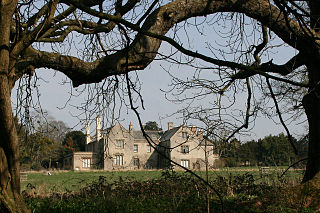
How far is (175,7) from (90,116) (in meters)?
2.03

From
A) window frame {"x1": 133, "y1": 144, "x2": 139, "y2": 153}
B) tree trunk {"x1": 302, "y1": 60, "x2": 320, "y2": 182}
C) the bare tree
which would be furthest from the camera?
window frame {"x1": 133, "y1": 144, "x2": 139, "y2": 153}

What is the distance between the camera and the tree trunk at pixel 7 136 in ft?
12.3

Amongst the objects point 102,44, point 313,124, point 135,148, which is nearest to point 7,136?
point 102,44

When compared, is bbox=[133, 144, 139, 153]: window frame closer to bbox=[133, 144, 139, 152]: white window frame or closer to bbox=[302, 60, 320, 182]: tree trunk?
bbox=[133, 144, 139, 152]: white window frame

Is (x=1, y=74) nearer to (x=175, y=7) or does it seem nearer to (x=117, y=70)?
(x=117, y=70)

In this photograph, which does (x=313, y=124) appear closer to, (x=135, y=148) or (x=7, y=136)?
(x=7, y=136)

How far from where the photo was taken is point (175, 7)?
5.22 metres

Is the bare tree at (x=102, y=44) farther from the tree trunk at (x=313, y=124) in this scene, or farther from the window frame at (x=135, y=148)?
the window frame at (x=135, y=148)

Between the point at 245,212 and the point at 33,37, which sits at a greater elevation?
the point at 33,37

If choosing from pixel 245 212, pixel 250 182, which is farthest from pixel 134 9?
pixel 250 182

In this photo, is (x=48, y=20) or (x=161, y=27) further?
(x=161, y=27)

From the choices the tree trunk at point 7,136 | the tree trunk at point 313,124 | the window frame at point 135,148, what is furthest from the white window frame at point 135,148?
the tree trunk at point 7,136

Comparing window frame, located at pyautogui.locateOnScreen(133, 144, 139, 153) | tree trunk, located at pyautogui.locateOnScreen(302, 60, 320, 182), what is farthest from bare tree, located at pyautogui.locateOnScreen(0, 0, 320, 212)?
window frame, located at pyautogui.locateOnScreen(133, 144, 139, 153)

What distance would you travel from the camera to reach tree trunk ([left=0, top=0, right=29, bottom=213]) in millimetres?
3754
